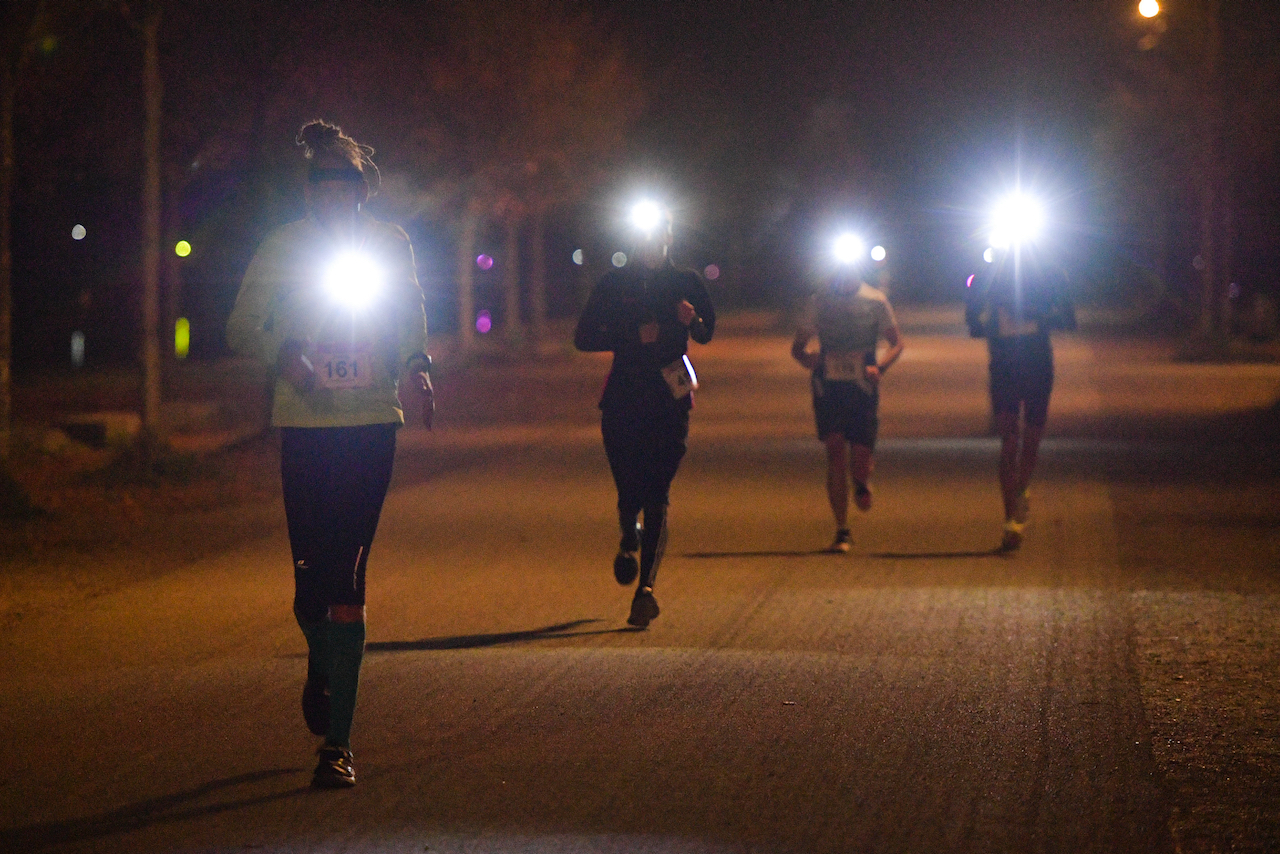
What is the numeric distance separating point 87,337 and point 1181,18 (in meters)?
27.2

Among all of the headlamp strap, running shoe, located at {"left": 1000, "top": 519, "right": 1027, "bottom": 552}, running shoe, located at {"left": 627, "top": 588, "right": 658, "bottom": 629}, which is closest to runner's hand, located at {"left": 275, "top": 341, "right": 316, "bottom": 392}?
the headlamp strap

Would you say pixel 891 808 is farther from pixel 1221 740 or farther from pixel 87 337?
pixel 87 337

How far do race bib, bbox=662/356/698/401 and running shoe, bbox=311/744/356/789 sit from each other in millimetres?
3546

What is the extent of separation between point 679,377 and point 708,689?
2176 millimetres

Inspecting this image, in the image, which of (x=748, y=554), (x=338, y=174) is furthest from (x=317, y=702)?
(x=748, y=554)

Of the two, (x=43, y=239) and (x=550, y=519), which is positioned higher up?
(x=43, y=239)

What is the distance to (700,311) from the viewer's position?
29.6 ft

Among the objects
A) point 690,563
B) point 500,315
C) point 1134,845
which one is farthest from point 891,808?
point 500,315

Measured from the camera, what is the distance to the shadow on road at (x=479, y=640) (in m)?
8.29

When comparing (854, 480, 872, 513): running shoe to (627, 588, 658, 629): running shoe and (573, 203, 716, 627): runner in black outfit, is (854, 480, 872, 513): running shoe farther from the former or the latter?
(627, 588, 658, 629): running shoe

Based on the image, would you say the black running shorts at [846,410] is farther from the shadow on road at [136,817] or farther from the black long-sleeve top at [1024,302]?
the shadow on road at [136,817]

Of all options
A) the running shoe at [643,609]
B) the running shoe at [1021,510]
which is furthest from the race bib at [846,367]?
the running shoe at [643,609]

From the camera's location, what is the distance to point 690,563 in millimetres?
11094

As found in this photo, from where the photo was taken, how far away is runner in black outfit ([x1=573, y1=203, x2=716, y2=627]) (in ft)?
29.3
